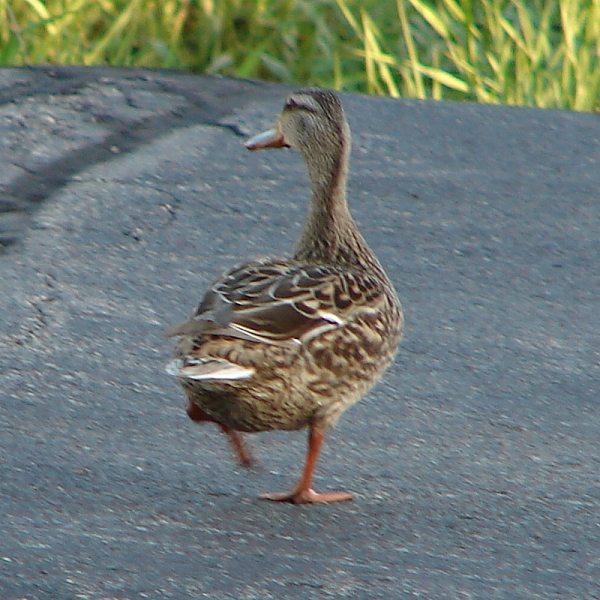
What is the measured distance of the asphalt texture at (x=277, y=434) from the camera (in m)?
3.70

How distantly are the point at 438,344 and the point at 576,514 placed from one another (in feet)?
4.47

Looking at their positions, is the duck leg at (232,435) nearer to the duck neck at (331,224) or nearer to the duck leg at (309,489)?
the duck leg at (309,489)

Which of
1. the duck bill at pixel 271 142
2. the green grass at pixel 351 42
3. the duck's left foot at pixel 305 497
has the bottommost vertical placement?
the green grass at pixel 351 42

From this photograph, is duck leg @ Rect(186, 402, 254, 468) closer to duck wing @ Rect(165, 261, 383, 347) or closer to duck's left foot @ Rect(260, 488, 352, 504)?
duck's left foot @ Rect(260, 488, 352, 504)

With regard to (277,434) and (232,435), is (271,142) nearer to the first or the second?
(277,434)

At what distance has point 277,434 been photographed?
4.65m

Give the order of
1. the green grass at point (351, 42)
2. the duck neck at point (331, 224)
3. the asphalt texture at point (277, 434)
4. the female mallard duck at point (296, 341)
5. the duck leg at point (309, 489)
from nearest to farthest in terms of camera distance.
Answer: the asphalt texture at point (277, 434) < the female mallard duck at point (296, 341) < the duck leg at point (309, 489) < the duck neck at point (331, 224) < the green grass at point (351, 42)

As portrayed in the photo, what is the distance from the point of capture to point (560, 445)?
457 centimetres

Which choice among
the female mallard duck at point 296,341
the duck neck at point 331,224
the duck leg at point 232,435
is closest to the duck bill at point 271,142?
the duck neck at point 331,224

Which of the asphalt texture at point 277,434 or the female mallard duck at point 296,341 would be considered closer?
the asphalt texture at point 277,434

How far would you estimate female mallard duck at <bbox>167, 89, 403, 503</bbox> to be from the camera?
383 centimetres

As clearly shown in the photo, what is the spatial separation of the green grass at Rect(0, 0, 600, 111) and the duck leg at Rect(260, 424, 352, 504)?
438 centimetres

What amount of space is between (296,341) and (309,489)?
44 centimetres

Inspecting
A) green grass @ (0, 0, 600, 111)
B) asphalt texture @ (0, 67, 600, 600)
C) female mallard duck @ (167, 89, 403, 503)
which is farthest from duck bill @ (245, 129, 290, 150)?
green grass @ (0, 0, 600, 111)
